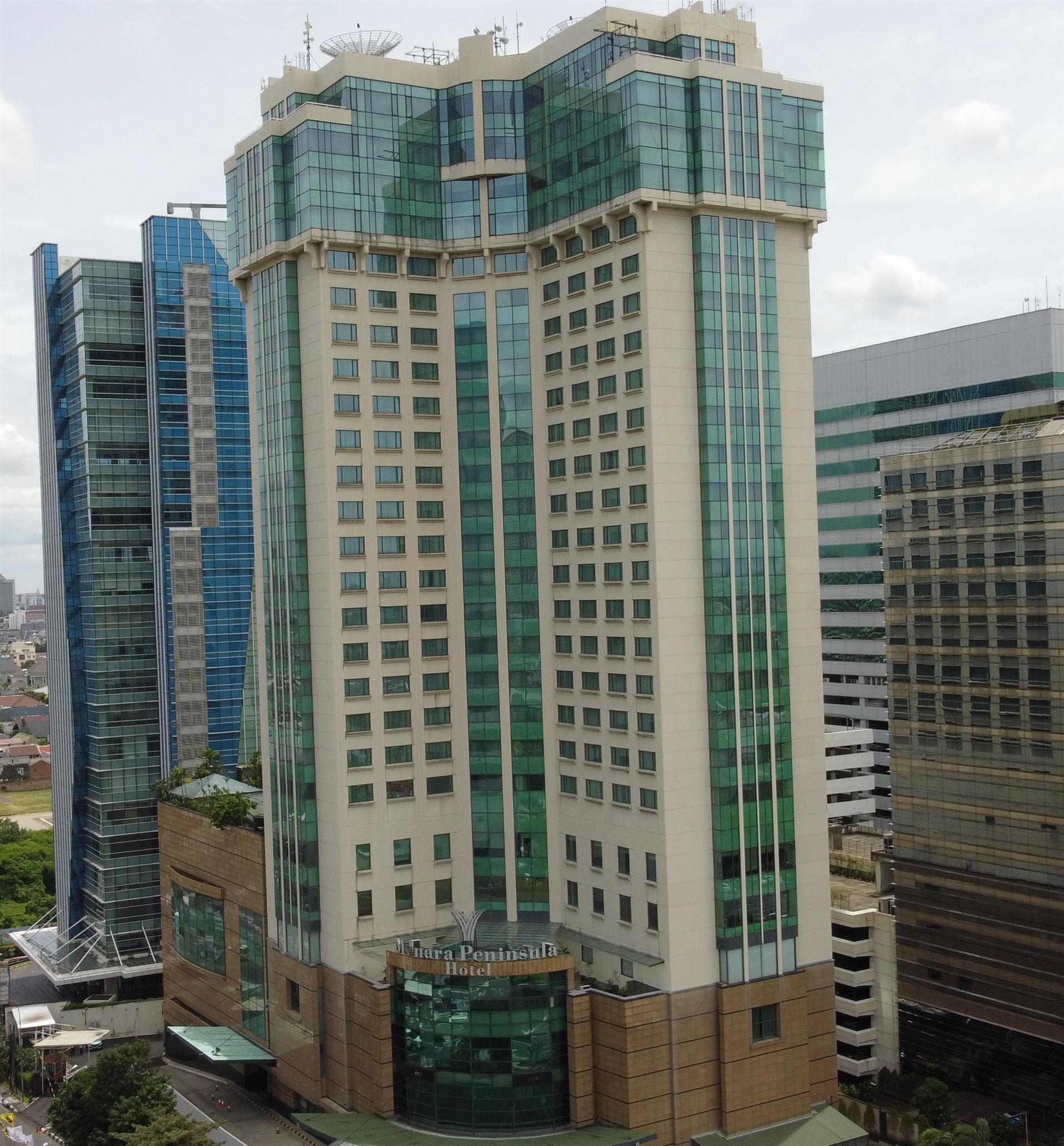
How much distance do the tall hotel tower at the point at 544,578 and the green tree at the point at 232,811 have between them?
7.30m

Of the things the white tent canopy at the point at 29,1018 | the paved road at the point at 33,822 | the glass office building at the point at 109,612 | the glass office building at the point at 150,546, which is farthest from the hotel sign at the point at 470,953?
the paved road at the point at 33,822

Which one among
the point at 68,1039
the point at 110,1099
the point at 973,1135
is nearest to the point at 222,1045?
the point at 110,1099

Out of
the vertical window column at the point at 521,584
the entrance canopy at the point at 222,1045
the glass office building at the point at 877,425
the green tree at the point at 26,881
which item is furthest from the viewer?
the green tree at the point at 26,881

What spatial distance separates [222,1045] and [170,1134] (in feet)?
46.8

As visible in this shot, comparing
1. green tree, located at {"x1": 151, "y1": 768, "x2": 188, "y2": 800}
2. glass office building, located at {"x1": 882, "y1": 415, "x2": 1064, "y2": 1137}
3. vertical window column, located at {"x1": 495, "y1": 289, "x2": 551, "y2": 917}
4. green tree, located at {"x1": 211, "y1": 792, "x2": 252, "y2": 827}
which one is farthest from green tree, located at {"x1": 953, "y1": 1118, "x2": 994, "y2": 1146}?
green tree, located at {"x1": 151, "y1": 768, "x2": 188, "y2": 800}

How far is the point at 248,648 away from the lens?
11669cm

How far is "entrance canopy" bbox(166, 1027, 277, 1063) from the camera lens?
268ft

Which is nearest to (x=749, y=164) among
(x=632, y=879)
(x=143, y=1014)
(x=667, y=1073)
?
(x=632, y=879)

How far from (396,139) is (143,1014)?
70637 millimetres

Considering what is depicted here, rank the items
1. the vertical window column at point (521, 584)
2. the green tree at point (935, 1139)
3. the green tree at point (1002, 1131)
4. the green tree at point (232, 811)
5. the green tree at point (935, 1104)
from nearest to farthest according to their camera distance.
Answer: the green tree at point (935, 1139) → the green tree at point (1002, 1131) → the vertical window column at point (521, 584) → the green tree at point (935, 1104) → the green tree at point (232, 811)

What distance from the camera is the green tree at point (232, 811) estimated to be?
88.2m

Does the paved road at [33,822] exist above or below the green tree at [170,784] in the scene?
below

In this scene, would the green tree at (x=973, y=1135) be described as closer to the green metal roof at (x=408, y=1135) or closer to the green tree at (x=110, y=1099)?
the green metal roof at (x=408, y=1135)

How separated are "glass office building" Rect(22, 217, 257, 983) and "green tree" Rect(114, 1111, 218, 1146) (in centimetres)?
4197
